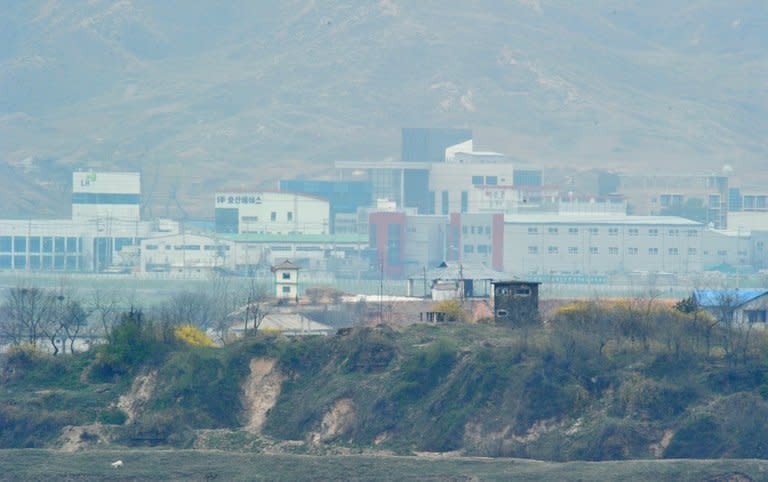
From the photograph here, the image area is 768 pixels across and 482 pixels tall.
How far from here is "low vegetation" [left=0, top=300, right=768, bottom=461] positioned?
113 feet

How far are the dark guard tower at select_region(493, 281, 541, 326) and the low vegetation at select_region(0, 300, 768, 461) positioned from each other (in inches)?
70.7

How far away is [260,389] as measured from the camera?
1528 inches

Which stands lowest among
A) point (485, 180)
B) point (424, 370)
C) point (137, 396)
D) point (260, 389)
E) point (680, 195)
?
point (137, 396)

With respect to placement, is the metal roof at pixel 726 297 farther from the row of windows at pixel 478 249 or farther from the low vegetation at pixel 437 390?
the row of windows at pixel 478 249

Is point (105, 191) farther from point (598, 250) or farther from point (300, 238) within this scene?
point (598, 250)

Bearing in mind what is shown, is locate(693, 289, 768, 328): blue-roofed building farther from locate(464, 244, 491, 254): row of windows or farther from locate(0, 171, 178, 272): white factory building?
locate(0, 171, 178, 272): white factory building

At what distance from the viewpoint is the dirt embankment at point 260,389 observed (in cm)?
3794

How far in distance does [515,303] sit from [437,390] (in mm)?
7537

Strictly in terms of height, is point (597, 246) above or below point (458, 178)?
below

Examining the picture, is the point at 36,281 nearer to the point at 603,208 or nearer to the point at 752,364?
the point at 603,208

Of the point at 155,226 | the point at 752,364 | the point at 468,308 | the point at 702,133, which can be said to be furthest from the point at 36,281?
the point at 702,133

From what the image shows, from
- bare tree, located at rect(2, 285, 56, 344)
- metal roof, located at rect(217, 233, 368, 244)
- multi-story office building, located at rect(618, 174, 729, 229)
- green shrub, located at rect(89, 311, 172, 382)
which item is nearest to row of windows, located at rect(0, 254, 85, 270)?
metal roof, located at rect(217, 233, 368, 244)

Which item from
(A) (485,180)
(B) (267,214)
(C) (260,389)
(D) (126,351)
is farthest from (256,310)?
(A) (485,180)

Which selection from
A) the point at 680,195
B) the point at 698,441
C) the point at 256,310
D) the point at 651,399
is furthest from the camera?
the point at 680,195
